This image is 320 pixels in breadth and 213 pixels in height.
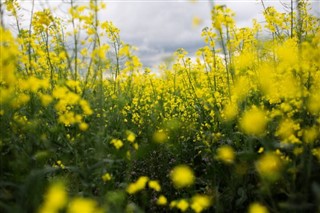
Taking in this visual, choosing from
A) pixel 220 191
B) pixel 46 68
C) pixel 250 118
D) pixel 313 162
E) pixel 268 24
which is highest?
pixel 268 24

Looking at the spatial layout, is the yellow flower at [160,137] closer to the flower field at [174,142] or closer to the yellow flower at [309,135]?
the flower field at [174,142]

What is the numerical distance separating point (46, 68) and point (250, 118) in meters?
2.92

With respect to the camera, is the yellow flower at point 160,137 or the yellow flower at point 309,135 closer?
the yellow flower at point 309,135

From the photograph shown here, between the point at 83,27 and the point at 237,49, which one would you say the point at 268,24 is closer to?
the point at 237,49

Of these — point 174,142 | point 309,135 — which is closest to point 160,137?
point 174,142

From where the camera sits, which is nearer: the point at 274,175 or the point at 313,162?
the point at 274,175

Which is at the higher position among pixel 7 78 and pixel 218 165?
pixel 7 78

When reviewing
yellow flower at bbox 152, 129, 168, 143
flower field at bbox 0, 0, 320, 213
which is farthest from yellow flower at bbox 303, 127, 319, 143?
yellow flower at bbox 152, 129, 168, 143

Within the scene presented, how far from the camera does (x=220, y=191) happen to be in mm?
3270

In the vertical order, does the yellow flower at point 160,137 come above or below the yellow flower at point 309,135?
below

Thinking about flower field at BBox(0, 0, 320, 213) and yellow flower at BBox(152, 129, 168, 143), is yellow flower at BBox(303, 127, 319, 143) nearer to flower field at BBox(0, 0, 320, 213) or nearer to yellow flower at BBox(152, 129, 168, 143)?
flower field at BBox(0, 0, 320, 213)

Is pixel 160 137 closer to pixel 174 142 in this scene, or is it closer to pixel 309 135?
pixel 174 142

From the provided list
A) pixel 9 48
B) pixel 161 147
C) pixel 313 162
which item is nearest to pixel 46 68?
pixel 161 147

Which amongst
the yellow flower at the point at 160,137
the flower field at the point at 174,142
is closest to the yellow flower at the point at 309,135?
the flower field at the point at 174,142
